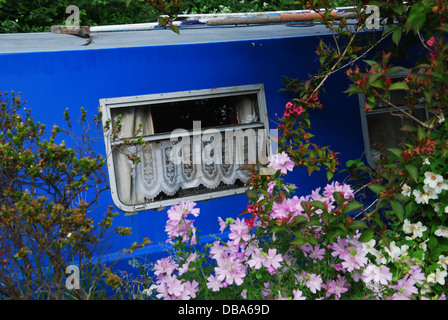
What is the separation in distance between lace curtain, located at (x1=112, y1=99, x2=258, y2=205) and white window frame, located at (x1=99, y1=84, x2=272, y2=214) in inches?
2.3

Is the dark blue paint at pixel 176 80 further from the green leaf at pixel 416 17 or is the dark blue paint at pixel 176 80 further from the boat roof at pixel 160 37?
the green leaf at pixel 416 17

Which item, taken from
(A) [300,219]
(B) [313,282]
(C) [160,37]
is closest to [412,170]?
(A) [300,219]

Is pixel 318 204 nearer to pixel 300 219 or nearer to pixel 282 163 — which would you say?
pixel 300 219

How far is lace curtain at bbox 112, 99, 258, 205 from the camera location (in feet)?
14.1

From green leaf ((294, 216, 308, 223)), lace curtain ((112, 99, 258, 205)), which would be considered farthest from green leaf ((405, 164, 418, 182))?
lace curtain ((112, 99, 258, 205))

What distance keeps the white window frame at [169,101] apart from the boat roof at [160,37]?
0.43m

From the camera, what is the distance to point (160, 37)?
4.80 m

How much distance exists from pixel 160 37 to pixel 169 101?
82 centimetres

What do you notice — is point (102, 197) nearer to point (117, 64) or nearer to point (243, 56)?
point (117, 64)

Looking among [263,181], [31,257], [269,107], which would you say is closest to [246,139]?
[269,107]

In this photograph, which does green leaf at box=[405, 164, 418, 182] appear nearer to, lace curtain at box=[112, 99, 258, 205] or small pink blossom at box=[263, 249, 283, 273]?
small pink blossom at box=[263, 249, 283, 273]

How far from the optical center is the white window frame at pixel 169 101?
4.17m

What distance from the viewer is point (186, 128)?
14.5ft
